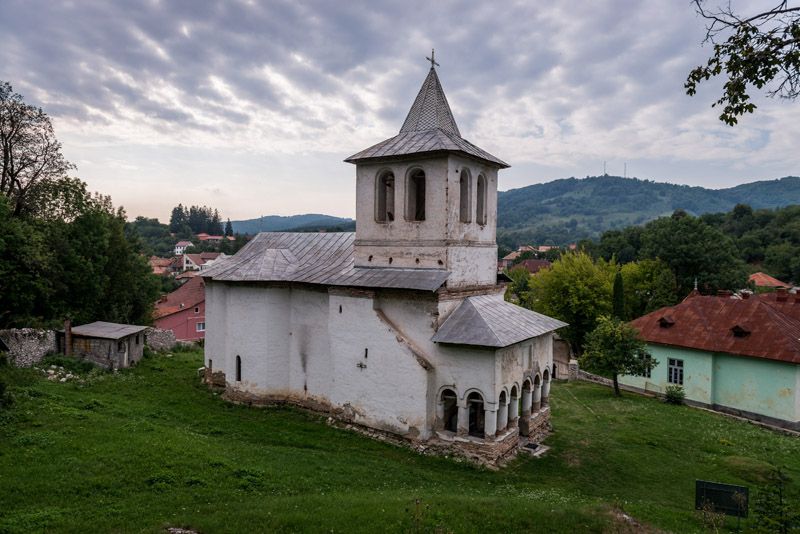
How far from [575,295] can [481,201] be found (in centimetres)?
2235

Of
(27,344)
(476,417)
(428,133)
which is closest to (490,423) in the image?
(476,417)

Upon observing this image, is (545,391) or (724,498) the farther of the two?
(545,391)

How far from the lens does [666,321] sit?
28234 millimetres

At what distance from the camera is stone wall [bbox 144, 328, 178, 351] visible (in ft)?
96.2

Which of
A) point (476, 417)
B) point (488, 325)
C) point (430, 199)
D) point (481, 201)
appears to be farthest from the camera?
point (481, 201)

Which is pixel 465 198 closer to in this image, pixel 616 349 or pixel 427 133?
pixel 427 133

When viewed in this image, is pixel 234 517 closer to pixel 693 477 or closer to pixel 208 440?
pixel 208 440

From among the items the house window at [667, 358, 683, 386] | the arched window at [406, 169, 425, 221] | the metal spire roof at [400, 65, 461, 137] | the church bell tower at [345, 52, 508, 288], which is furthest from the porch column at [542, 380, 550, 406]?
the house window at [667, 358, 683, 386]

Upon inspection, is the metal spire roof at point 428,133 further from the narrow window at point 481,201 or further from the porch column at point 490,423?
the porch column at point 490,423

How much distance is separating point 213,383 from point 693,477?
1789 centimetres

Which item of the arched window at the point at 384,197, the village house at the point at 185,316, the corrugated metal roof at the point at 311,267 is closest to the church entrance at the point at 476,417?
the corrugated metal roof at the point at 311,267

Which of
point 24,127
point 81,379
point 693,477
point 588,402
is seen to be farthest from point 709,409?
point 24,127

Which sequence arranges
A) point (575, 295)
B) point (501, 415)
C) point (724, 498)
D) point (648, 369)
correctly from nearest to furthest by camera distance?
1. point (724, 498)
2. point (501, 415)
3. point (648, 369)
4. point (575, 295)

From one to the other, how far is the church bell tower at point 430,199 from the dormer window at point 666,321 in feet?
48.7
